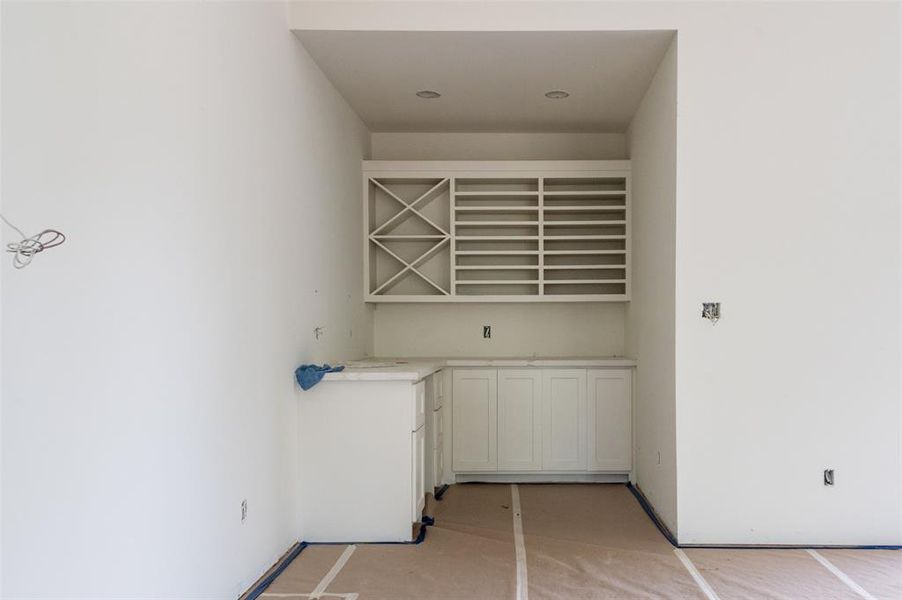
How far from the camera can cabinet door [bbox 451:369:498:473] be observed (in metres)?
5.25

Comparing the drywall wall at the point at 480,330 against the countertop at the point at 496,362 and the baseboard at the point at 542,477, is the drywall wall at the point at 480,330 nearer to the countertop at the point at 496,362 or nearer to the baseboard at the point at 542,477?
the countertop at the point at 496,362

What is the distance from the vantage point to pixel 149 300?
2.21 metres

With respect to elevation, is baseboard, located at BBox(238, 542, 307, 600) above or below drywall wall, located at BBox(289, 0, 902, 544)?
below

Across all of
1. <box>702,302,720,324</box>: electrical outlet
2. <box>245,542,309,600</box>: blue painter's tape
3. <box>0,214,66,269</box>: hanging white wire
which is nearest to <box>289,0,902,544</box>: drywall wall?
<box>702,302,720,324</box>: electrical outlet

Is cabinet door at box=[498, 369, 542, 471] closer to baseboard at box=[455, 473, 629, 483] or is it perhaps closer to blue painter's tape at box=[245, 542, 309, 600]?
baseboard at box=[455, 473, 629, 483]

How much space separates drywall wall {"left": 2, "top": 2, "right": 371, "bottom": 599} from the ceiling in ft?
2.00

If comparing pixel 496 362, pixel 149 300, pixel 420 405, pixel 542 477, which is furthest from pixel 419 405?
pixel 149 300

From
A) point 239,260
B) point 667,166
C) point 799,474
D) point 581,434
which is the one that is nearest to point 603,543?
point 799,474

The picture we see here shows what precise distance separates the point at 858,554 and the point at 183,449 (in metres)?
3.31

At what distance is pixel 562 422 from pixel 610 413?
36cm

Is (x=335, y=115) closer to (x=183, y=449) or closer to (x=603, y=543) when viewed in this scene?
(x=183, y=449)

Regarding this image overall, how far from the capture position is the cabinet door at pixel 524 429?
5.23m

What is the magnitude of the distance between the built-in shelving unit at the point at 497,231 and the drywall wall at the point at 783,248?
161 centimetres

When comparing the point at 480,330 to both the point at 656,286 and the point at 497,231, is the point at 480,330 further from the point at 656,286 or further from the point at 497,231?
the point at 656,286
